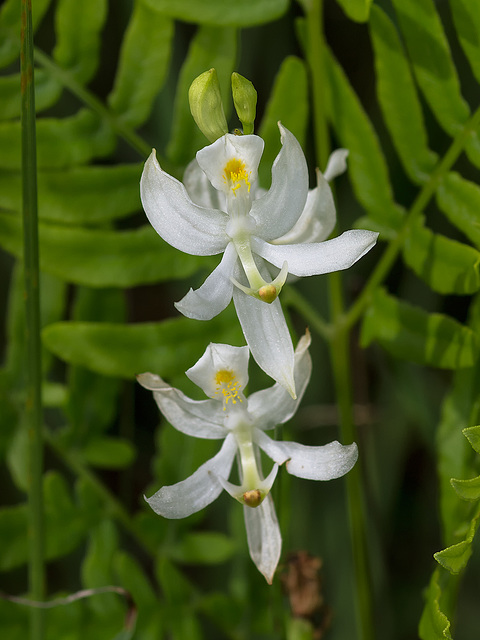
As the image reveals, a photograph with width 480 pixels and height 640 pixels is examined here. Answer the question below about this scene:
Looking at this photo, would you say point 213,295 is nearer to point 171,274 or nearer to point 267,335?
point 267,335

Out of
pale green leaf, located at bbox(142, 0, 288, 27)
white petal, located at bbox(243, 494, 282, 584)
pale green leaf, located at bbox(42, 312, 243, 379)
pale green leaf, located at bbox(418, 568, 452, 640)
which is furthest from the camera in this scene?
pale green leaf, located at bbox(42, 312, 243, 379)

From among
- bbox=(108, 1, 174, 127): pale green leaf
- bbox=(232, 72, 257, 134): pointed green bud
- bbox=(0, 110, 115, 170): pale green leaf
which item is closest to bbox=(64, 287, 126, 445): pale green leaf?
bbox=(0, 110, 115, 170): pale green leaf

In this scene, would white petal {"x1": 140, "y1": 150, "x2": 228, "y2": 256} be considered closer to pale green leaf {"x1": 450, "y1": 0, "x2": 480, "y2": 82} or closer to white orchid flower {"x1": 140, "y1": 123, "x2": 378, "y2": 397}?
white orchid flower {"x1": 140, "y1": 123, "x2": 378, "y2": 397}

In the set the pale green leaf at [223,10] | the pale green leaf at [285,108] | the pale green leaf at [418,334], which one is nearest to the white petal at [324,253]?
the pale green leaf at [418,334]

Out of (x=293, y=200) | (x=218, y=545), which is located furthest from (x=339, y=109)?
(x=218, y=545)

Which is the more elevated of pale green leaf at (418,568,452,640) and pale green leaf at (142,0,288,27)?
pale green leaf at (142,0,288,27)

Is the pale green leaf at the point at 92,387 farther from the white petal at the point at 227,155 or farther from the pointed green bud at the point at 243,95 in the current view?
the pointed green bud at the point at 243,95

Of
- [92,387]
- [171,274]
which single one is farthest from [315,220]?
[92,387]

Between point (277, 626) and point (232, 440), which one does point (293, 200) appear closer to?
point (232, 440)
